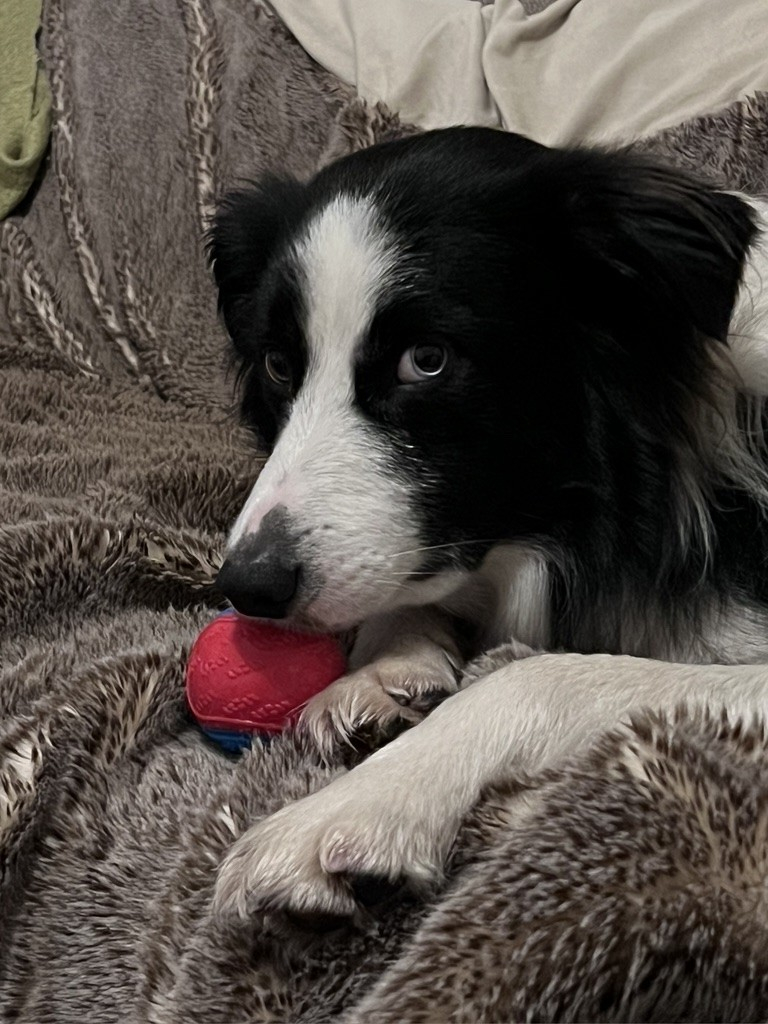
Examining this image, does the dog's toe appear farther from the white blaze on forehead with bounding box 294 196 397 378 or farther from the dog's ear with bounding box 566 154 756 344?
the dog's ear with bounding box 566 154 756 344

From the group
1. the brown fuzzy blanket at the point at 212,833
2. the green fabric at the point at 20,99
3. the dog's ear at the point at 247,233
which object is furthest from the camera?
the green fabric at the point at 20,99

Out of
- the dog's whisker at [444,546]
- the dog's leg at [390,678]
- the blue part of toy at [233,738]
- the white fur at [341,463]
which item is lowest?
the blue part of toy at [233,738]

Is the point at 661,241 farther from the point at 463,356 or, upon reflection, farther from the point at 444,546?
the point at 444,546

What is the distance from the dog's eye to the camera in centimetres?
113

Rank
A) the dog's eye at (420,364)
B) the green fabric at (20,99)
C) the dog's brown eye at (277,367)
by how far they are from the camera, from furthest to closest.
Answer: the green fabric at (20,99)
the dog's brown eye at (277,367)
the dog's eye at (420,364)

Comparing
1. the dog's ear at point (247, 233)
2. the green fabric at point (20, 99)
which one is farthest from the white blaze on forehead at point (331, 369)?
the green fabric at point (20, 99)

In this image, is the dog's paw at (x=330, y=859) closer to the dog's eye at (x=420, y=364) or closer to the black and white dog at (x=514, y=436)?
the black and white dog at (x=514, y=436)

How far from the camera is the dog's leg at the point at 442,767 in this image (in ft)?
2.65

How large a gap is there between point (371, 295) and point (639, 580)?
47 cm

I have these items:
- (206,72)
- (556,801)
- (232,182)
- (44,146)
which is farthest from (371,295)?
(44,146)

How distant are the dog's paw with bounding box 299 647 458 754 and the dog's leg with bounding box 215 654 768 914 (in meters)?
0.09

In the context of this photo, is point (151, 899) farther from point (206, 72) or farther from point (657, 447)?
point (206, 72)

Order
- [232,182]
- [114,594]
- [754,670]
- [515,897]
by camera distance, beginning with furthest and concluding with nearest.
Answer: [232,182] → [114,594] → [754,670] → [515,897]

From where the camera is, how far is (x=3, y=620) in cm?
128
